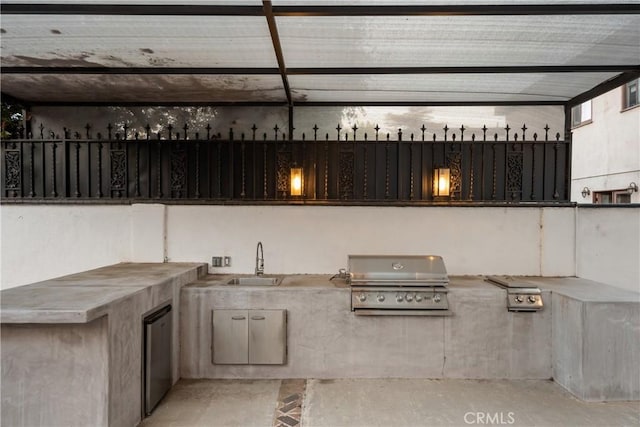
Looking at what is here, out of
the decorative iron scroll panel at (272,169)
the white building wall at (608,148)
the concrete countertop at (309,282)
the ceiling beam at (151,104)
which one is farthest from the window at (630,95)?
the ceiling beam at (151,104)

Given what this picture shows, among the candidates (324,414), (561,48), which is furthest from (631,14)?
(324,414)

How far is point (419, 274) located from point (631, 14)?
9.06ft

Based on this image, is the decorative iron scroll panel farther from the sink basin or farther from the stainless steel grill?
the stainless steel grill

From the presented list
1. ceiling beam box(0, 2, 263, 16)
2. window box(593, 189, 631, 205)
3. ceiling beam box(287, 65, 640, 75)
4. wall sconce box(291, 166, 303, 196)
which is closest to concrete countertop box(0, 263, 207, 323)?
wall sconce box(291, 166, 303, 196)

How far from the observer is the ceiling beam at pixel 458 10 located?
100 inches

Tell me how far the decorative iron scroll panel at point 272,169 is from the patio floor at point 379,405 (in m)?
2.12

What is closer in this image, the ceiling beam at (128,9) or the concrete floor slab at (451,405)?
the ceiling beam at (128,9)

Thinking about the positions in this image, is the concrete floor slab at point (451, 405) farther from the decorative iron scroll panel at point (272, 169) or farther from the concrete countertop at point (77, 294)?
the decorative iron scroll panel at point (272, 169)

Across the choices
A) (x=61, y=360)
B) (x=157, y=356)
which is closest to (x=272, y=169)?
(x=157, y=356)

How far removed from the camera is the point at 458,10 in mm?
2568

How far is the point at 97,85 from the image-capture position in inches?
158

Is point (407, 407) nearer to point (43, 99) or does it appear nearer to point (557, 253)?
point (557, 253)

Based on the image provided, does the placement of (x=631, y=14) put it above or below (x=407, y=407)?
above

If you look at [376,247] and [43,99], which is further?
[43,99]
